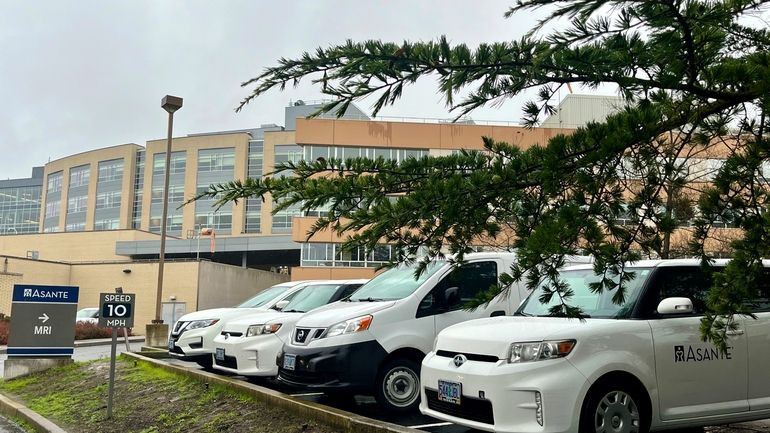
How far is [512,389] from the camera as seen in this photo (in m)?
5.14

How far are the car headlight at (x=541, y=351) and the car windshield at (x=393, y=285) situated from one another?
2.51 meters

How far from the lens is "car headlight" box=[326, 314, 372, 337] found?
7523mm

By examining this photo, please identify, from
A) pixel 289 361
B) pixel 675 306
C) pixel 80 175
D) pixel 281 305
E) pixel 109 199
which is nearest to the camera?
pixel 675 306

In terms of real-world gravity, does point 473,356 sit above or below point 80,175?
below

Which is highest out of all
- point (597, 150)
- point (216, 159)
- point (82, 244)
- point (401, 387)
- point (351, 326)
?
point (216, 159)

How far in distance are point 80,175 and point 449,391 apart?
95.0m

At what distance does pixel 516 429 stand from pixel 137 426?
4.76m

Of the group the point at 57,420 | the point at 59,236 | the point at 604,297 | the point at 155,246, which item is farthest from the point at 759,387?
the point at 59,236

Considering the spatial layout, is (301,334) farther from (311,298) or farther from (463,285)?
(311,298)

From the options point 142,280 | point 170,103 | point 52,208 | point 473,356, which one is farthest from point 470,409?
point 52,208

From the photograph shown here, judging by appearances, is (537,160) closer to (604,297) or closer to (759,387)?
(604,297)

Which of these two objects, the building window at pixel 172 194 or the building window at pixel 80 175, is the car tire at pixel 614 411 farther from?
the building window at pixel 80 175

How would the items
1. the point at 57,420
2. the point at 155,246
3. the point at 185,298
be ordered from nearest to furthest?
the point at 57,420 < the point at 185,298 < the point at 155,246

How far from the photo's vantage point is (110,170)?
288 feet
